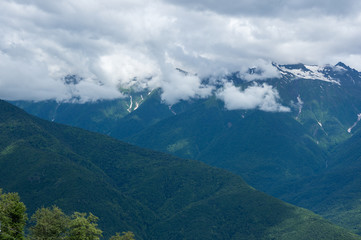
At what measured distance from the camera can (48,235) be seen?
128 m

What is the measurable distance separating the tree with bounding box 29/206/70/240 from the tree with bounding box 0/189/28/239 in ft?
12.3

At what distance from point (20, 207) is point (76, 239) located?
1639cm

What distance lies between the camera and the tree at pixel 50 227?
417 feet

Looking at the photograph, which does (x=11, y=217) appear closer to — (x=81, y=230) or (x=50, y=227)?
(x=50, y=227)

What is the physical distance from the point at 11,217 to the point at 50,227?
32.7ft

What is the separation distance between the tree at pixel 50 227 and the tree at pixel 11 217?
148 inches

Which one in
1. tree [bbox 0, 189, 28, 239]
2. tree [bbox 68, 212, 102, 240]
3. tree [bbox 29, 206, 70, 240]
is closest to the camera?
tree [bbox 0, 189, 28, 239]

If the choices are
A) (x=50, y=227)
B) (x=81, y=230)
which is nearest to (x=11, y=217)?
(x=50, y=227)

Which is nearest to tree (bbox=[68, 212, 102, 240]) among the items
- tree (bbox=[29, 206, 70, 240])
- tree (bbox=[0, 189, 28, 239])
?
tree (bbox=[29, 206, 70, 240])

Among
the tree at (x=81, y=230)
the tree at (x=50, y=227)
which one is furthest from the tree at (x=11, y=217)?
the tree at (x=81, y=230)

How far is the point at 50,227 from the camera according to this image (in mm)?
128000

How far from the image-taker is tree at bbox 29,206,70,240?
417 ft

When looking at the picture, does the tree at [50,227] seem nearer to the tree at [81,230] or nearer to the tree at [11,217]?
the tree at [81,230]

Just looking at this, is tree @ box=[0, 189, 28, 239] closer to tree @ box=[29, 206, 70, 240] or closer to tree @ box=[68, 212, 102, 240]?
tree @ box=[29, 206, 70, 240]
